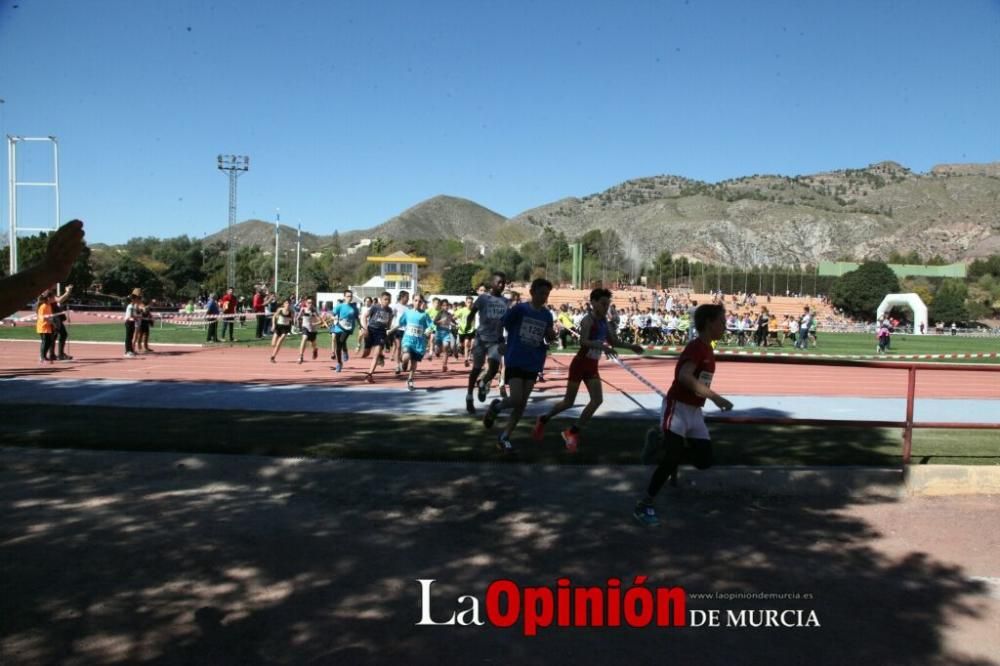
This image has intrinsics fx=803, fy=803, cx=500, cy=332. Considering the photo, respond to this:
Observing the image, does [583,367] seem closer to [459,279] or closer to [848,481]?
[848,481]

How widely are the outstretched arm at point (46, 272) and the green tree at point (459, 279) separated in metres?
85.9

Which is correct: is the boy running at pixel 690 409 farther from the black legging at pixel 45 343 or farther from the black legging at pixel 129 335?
the black legging at pixel 129 335

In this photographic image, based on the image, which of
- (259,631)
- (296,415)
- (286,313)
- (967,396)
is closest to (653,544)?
(259,631)

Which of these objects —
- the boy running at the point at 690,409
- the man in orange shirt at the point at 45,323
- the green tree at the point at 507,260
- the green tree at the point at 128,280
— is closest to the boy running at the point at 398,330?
the man in orange shirt at the point at 45,323

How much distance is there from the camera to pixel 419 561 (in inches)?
205

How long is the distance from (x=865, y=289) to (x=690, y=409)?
7401cm

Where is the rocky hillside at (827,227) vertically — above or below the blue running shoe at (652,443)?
above

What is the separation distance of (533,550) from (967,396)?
1295cm

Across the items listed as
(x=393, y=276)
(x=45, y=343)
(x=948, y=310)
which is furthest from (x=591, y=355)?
(x=393, y=276)

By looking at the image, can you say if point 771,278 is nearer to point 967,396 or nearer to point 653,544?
point 967,396

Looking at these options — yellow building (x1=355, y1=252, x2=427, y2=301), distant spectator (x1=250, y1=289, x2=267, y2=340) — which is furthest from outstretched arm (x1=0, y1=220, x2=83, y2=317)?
yellow building (x1=355, y1=252, x2=427, y2=301)

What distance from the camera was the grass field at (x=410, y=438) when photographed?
25.3ft

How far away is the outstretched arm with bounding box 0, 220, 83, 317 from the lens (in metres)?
2.33

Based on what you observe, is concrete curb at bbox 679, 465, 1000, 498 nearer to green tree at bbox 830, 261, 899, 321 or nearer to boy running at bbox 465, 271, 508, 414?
boy running at bbox 465, 271, 508, 414
